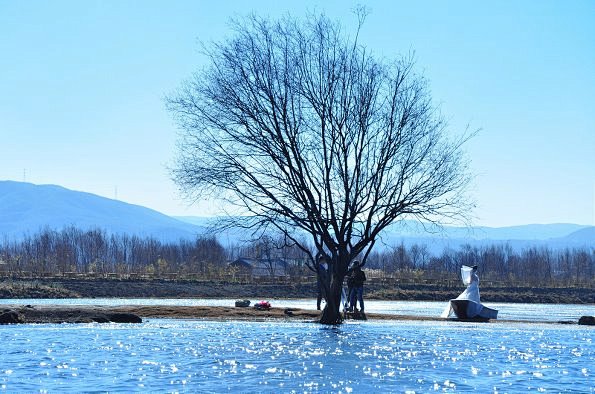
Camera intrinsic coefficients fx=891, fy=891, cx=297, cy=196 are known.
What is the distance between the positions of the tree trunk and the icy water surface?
113 cm

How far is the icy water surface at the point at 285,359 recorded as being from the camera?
48.8 feet

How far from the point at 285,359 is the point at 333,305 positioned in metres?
10.6

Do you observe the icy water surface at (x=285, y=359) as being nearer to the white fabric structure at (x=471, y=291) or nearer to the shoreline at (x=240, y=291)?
the white fabric structure at (x=471, y=291)

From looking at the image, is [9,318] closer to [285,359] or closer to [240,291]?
[285,359]

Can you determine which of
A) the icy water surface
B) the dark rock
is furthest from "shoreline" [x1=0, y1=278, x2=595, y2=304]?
the icy water surface

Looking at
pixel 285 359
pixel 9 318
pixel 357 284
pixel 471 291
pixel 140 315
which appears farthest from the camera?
pixel 471 291

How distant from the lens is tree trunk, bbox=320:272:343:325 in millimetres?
29058

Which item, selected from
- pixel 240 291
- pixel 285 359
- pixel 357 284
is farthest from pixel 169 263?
pixel 285 359

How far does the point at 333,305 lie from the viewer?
1143 inches

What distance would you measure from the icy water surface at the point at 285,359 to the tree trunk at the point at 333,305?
3.70ft

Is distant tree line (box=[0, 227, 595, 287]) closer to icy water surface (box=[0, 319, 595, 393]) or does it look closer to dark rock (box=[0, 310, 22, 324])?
dark rock (box=[0, 310, 22, 324])

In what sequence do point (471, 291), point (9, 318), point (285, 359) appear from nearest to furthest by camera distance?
1. point (285, 359)
2. point (9, 318)
3. point (471, 291)

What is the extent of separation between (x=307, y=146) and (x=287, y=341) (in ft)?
27.6

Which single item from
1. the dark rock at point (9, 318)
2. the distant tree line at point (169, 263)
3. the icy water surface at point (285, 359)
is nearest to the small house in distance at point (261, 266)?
the distant tree line at point (169, 263)
